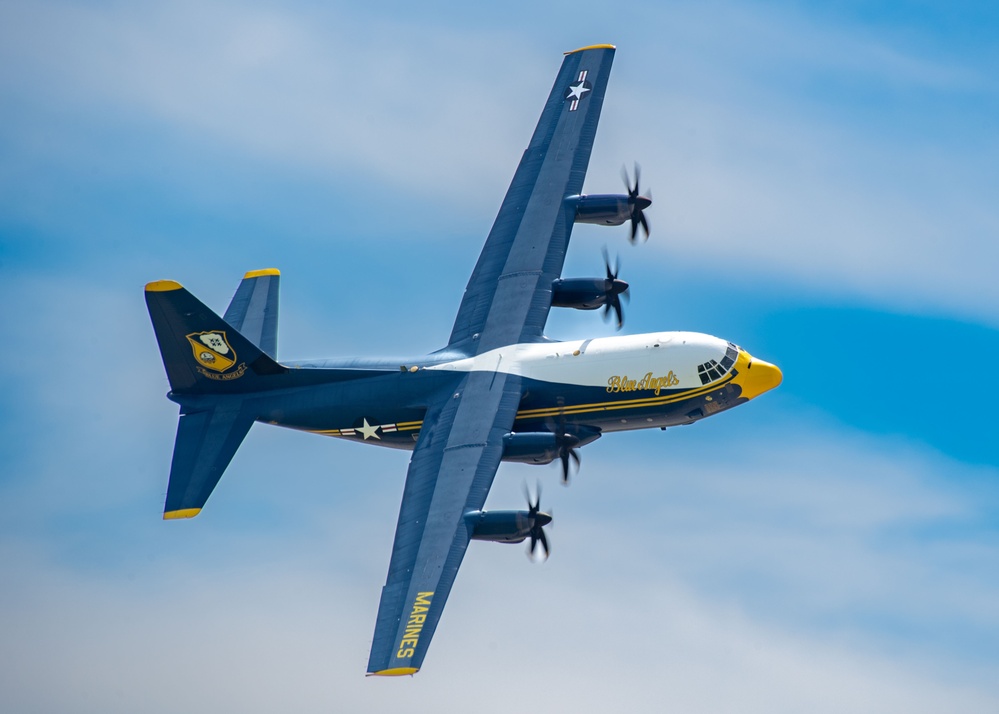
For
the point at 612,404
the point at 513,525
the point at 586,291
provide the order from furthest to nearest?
the point at 586,291, the point at 612,404, the point at 513,525

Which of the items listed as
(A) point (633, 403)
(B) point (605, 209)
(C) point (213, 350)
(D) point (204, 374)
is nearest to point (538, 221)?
(B) point (605, 209)

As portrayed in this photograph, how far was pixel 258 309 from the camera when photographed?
9100 centimetres

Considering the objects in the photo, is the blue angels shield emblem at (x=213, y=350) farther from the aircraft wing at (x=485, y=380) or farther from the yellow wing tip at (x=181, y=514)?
the aircraft wing at (x=485, y=380)

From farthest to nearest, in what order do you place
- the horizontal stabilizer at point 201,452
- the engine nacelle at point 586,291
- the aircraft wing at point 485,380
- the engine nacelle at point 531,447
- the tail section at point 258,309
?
the tail section at point 258,309, the engine nacelle at point 586,291, the horizontal stabilizer at point 201,452, the engine nacelle at point 531,447, the aircraft wing at point 485,380

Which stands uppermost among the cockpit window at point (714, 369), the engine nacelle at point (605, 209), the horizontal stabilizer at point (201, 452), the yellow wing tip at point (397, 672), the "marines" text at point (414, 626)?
the engine nacelle at point (605, 209)

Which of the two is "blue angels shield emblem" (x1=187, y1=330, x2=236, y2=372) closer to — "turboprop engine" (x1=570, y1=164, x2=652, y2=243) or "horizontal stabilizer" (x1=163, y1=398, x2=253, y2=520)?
"horizontal stabilizer" (x1=163, y1=398, x2=253, y2=520)

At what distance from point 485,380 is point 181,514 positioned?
51.8 feet

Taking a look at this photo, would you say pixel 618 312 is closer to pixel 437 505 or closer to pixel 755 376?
pixel 755 376

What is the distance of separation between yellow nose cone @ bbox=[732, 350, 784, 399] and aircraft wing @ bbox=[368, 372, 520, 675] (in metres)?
10.8

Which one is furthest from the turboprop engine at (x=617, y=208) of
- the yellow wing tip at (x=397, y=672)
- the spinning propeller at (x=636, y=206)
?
the yellow wing tip at (x=397, y=672)

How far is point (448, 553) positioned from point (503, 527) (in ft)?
9.08

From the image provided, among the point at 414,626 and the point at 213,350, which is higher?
the point at 213,350

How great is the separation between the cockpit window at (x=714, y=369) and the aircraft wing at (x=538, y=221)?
8.64 metres

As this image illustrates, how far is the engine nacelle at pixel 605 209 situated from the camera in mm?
92000
